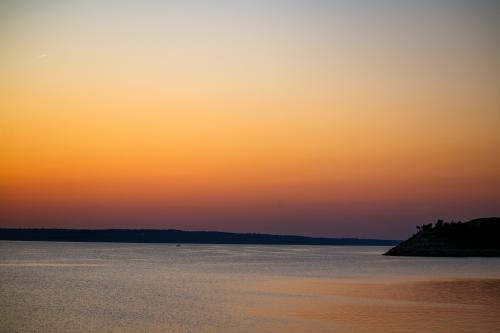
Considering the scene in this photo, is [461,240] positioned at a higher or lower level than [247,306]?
higher

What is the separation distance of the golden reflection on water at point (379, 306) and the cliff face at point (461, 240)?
108541 millimetres

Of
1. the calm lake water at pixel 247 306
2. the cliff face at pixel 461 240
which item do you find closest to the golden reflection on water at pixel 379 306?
the calm lake water at pixel 247 306

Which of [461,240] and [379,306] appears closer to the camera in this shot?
[379,306]

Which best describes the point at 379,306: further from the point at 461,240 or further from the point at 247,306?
the point at 461,240

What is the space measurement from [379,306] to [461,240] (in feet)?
474

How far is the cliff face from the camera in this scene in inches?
7450

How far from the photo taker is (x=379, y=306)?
187ft

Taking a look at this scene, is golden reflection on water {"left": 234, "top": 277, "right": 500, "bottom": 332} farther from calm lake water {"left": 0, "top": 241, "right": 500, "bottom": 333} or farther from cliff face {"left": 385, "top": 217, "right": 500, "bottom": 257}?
cliff face {"left": 385, "top": 217, "right": 500, "bottom": 257}

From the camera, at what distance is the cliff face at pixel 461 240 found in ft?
621

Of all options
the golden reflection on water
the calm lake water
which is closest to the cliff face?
the calm lake water

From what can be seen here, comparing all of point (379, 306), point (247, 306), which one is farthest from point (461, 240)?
point (247, 306)

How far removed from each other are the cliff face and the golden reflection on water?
108541mm

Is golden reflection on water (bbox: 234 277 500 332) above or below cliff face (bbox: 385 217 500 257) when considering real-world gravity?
below

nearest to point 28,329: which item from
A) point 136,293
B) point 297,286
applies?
point 136,293
